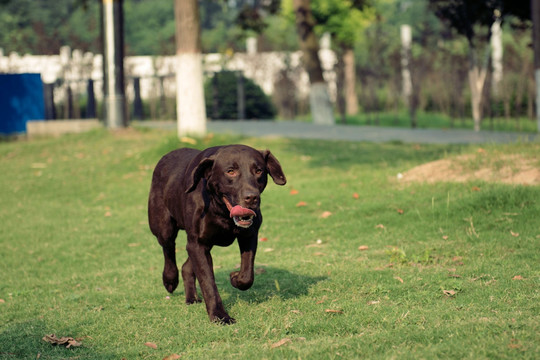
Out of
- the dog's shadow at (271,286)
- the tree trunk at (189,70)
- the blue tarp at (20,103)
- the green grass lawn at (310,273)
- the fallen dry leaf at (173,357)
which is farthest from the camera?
the blue tarp at (20,103)

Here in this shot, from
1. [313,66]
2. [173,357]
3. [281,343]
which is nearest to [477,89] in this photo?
[313,66]

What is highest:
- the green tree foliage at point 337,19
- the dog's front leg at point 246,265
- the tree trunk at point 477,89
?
the green tree foliage at point 337,19

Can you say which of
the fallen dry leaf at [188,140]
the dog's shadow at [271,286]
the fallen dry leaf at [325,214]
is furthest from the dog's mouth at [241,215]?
the fallen dry leaf at [188,140]

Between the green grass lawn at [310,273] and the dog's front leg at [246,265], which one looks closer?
the green grass lawn at [310,273]

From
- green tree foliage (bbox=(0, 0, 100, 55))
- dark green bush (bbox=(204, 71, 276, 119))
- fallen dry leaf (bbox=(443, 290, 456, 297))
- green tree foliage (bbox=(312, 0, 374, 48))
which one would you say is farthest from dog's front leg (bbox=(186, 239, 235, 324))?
green tree foliage (bbox=(0, 0, 100, 55))

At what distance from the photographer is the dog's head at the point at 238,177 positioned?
5074 mm

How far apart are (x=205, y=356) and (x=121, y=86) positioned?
1588 centimetres

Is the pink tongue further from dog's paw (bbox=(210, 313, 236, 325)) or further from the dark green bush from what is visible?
the dark green bush

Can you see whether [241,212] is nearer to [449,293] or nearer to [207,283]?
[207,283]

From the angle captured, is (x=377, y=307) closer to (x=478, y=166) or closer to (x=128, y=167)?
(x=478, y=166)

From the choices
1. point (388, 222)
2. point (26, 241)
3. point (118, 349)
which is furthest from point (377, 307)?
point (26, 241)

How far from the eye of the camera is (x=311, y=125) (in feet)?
72.0

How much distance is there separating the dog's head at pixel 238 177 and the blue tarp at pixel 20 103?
19.4m

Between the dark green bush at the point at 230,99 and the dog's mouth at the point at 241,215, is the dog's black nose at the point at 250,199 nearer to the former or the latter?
the dog's mouth at the point at 241,215
